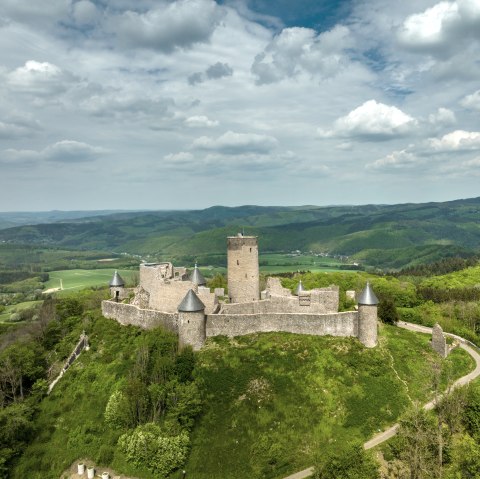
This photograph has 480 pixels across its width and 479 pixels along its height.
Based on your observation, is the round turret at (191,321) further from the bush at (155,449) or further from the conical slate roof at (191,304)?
the bush at (155,449)

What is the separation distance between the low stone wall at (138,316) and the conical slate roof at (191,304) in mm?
2849

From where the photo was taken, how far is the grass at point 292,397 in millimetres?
34625

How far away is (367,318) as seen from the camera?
4391 centimetres

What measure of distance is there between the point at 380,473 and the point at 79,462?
2588 centimetres

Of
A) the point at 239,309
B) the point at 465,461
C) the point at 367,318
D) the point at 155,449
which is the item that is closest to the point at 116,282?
the point at 239,309

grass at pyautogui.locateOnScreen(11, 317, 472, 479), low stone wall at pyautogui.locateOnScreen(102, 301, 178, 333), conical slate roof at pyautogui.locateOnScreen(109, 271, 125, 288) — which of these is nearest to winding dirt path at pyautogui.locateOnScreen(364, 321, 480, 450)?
grass at pyautogui.locateOnScreen(11, 317, 472, 479)

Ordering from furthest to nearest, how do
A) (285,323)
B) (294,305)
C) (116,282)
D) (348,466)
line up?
(116,282) → (294,305) → (285,323) → (348,466)

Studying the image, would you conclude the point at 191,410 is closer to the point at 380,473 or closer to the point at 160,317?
the point at 160,317

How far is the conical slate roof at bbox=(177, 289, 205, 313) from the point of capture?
43.2 metres

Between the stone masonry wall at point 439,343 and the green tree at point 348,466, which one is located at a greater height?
the stone masonry wall at point 439,343

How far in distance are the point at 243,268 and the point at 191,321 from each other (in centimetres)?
1029

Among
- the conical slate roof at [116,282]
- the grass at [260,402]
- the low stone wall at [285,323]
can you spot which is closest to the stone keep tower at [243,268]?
the low stone wall at [285,323]

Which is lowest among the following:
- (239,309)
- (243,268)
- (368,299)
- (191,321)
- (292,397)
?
(292,397)

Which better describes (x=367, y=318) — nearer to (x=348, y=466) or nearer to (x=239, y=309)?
(x=239, y=309)
